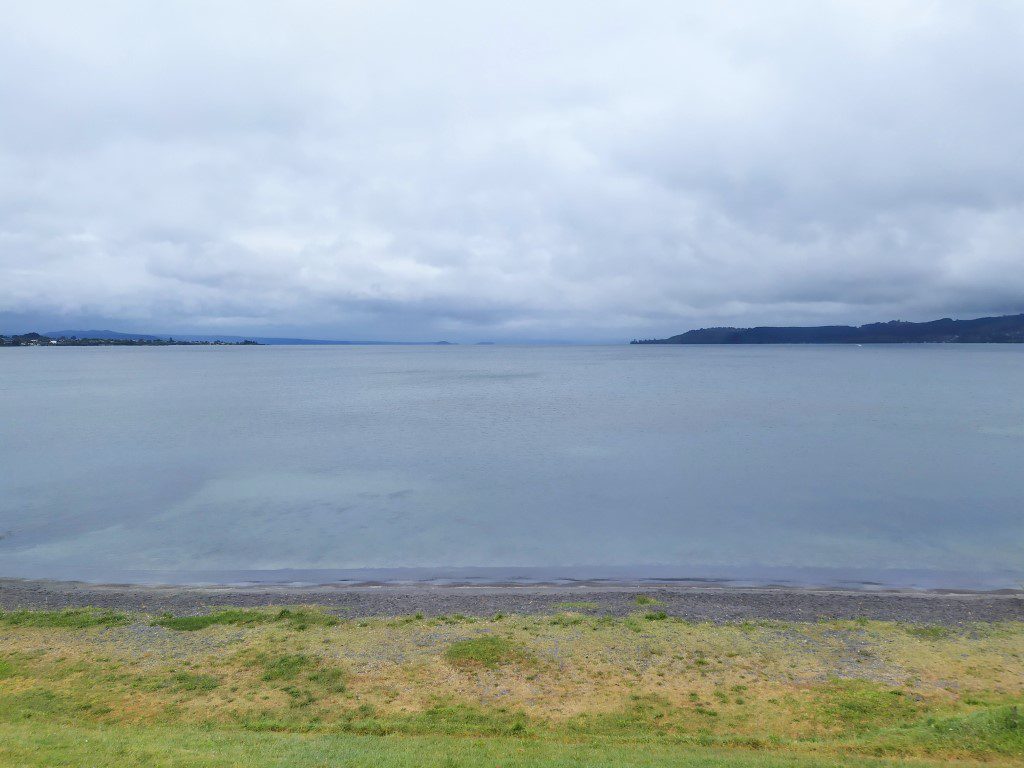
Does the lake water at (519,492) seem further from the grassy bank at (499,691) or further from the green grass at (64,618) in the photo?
the grassy bank at (499,691)

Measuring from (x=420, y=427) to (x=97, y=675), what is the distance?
1791 inches

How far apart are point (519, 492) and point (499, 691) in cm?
2339

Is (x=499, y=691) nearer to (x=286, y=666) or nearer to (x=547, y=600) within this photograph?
(x=286, y=666)

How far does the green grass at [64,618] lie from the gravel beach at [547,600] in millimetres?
1009

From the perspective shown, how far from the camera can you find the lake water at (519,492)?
24.8 metres

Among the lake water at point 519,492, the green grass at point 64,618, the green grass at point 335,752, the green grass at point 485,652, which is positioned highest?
the green grass at point 335,752

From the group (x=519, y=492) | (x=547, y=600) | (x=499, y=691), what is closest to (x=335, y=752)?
(x=499, y=691)

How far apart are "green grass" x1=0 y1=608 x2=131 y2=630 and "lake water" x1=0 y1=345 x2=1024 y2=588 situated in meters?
5.01

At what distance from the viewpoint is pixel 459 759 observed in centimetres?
956

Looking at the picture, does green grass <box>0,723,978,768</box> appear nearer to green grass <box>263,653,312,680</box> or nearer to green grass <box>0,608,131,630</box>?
green grass <box>263,653,312,680</box>

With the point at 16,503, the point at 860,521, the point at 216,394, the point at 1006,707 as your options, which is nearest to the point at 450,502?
the point at 860,521

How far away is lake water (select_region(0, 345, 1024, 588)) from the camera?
24.8 m

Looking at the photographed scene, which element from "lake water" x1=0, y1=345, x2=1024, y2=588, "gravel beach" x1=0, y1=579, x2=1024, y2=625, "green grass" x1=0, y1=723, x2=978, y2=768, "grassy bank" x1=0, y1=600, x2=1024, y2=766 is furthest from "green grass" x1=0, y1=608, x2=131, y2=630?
"green grass" x1=0, y1=723, x2=978, y2=768

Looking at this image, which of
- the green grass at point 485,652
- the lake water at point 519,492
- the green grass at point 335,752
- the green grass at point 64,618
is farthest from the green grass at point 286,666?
the lake water at point 519,492
